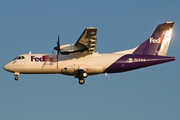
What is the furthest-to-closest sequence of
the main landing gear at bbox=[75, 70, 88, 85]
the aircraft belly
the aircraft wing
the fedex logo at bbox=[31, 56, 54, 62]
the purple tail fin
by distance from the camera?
the purple tail fin, the fedex logo at bbox=[31, 56, 54, 62], the aircraft belly, the main landing gear at bbox=[75, 70, 88, 85], the aircraft wing

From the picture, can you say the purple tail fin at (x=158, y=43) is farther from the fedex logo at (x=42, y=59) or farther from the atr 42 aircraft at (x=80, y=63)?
the fedex logo at (x=42, y=59)

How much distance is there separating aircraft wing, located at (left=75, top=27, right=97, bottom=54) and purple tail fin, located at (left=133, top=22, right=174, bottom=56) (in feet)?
18.2

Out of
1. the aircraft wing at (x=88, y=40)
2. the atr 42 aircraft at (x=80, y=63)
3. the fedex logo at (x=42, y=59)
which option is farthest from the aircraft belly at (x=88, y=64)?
the fedex logo at (x=42, y=59)

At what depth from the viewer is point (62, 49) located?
2684 cm

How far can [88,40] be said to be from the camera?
86.3 feet

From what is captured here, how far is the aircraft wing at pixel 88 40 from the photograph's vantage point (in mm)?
25064

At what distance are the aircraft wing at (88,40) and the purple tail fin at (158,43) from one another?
5544 millimetres

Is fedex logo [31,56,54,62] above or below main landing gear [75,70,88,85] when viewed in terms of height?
above

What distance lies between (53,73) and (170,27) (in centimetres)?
1283

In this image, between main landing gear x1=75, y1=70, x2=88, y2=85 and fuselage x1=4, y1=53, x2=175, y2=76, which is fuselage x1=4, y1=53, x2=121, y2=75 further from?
main landing gear x1=75, y1=70, x2=88, y2=85

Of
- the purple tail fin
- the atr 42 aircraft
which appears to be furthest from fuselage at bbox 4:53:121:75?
the purple tail fin

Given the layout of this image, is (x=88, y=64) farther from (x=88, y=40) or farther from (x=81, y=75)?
(x=88, y=40)

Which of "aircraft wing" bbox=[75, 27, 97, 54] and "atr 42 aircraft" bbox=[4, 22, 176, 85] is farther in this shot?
"atr 42 aircraft" bbox=[4, 22, 176, 85]

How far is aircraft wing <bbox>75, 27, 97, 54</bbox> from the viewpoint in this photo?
25.1m
